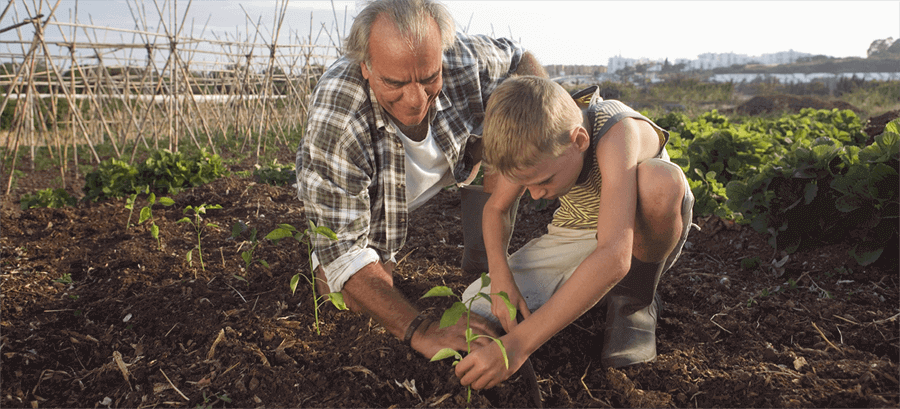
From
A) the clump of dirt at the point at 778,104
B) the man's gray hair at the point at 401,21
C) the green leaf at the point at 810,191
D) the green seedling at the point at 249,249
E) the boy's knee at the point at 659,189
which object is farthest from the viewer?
the clump of dirt at the point at 778,104

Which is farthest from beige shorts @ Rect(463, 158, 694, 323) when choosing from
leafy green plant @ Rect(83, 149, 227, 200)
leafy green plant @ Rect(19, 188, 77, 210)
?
leafy green plant @ Rect(19, 188, 77, 210)

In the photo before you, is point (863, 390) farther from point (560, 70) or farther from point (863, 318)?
point (560, 70)

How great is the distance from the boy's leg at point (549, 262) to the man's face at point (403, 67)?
726 millimetres

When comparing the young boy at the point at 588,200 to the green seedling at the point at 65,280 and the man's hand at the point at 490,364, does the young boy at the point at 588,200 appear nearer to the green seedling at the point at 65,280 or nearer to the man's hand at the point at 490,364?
the man's hand at the point at 490,364

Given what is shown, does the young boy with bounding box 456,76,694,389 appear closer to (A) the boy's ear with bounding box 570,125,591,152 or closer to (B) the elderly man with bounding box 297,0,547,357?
(A) the boy's ear with bounding box 570,125,591,152

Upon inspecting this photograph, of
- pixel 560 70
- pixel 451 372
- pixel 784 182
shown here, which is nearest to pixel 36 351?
pixel 451 372

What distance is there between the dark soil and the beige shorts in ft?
0.59

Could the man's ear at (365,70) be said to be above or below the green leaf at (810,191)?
Result: above

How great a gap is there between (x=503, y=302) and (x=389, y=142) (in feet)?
2.80

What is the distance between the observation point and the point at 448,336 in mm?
1669

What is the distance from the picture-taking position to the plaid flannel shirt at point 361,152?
1.99 metres

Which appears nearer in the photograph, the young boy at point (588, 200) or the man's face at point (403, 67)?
the young boy at point (588, 200)

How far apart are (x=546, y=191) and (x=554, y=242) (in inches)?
21.1

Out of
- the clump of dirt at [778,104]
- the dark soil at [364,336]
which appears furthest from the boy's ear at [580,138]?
the clump of dirt at [778,104]
